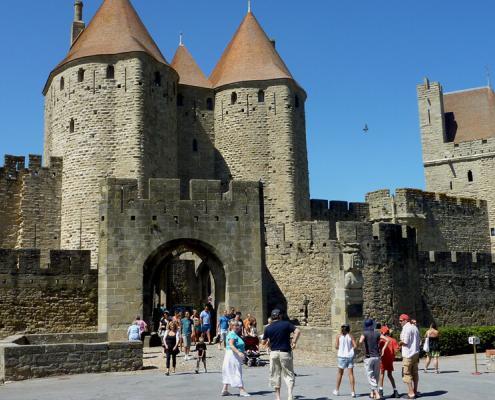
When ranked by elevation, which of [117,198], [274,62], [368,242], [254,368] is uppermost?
[274,62]

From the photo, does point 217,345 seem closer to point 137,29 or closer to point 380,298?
point 380,298

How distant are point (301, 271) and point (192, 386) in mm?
11645

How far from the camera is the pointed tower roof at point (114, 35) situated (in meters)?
30.6

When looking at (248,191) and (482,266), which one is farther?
(482,266)

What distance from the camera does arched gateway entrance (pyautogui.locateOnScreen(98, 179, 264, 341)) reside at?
20797 mm

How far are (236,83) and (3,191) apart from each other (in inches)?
493

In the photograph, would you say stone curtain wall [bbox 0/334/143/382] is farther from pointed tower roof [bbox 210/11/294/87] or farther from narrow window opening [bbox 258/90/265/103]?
pointed tower roof [bbox 210/11/294/87]

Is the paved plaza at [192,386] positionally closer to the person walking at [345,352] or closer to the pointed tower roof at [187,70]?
the person walking at [345,352]

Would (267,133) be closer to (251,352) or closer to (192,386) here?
(251,352)

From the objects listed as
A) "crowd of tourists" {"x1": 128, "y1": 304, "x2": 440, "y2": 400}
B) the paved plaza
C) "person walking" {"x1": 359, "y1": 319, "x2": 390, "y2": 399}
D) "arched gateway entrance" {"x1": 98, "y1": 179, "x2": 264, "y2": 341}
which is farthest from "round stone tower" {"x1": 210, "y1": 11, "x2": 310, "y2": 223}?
"person walking" {"x1": 359, "y1": 319, "x2": 390, "y2": 399}

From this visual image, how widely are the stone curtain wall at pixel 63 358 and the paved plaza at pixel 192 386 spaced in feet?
1.25

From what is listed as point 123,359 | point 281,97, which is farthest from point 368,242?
point 281,97

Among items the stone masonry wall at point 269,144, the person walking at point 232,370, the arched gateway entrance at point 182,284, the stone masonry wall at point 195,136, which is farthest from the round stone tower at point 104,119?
the person walking at point 232,370

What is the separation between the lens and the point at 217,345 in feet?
67.6
